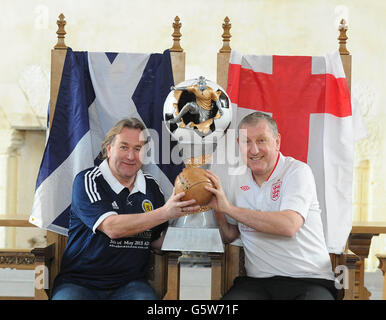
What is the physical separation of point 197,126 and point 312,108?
2.48 feet

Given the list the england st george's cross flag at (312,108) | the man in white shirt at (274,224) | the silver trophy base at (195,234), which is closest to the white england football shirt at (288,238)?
the man in white shirt at (274,224)

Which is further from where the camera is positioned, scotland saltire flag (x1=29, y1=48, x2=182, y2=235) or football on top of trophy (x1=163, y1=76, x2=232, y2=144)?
scotland saltire flag (x1=29, y1=48, x2=182, y2=235)

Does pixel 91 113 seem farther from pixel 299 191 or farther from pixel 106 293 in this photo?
pixel 299 191

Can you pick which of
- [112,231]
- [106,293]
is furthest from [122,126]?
[106,293]

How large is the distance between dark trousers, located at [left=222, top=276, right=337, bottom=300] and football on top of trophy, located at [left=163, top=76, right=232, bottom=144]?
0.67 metres

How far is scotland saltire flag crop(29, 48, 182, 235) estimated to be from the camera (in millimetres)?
2646

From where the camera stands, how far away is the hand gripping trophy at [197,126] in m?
2.25

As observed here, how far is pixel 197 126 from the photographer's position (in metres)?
2.26

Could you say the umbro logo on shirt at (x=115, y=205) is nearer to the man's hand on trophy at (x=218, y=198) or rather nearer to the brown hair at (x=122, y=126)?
the brown hair at (x=122, y=126)

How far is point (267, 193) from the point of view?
235 centimetres

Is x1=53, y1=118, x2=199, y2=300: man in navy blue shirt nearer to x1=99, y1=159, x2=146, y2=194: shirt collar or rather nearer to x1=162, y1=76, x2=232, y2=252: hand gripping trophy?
x1=99, y1=159, x2=146, y2=194: shirt collar

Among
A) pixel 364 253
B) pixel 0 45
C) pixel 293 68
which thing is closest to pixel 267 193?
pixel 293 68

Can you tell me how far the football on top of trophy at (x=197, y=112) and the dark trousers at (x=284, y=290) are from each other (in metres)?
0.67

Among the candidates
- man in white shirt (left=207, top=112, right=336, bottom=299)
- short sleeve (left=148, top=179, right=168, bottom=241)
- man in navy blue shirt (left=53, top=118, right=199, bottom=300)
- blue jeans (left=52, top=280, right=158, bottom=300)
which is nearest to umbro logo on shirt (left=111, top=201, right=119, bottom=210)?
man in navy blue shirt (left=53, top=118, right=199, bottom=300)
